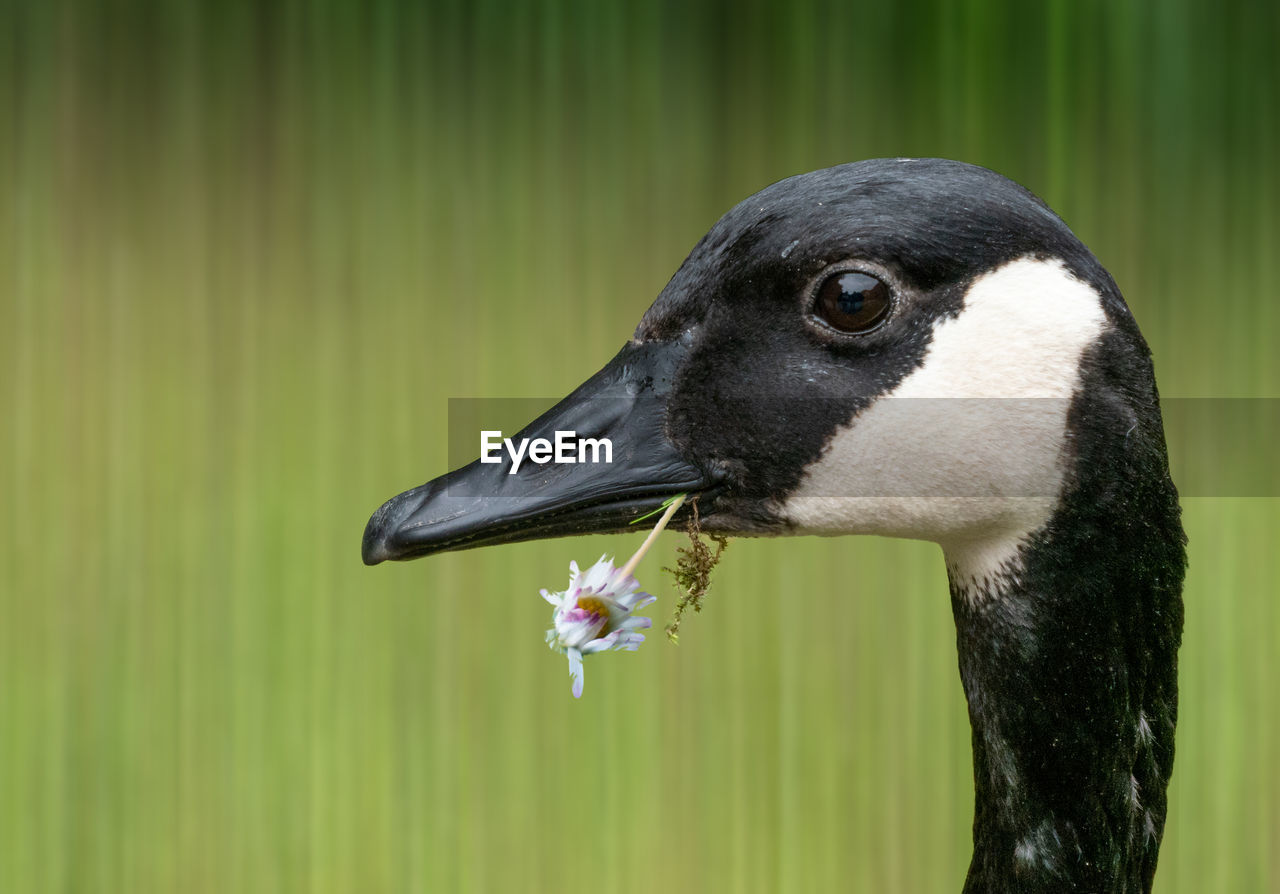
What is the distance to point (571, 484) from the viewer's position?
55.3 inches

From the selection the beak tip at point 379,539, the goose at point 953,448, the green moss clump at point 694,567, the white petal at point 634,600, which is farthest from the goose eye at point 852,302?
the beak tip at point 379,539

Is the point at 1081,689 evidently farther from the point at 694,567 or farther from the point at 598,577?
the point at 598,577

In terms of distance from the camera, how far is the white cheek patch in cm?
131

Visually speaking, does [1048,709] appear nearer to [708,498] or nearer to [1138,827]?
[1138,827]

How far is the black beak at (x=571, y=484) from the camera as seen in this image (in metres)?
1.39

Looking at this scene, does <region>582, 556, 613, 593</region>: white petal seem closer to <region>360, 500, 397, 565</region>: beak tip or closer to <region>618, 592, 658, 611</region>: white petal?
<region>618, 592, 658, 611</region>: white petal

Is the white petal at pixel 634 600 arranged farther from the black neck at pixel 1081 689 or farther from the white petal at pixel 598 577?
the black neck at pixel 1081 689

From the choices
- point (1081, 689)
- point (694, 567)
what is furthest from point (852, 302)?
point (1081, 689)

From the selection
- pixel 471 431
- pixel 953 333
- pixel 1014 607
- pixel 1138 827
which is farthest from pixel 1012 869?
pixel 471 431

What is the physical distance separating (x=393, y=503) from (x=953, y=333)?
28.5 inches

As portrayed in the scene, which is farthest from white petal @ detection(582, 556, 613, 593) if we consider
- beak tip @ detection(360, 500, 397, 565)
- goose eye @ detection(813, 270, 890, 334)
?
goose eye @ detection(813, 270, 890, 334)

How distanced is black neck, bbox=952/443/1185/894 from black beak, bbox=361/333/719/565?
0.43 meters

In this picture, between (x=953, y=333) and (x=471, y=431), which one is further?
(x=471, y=431)

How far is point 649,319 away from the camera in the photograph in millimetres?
1467
